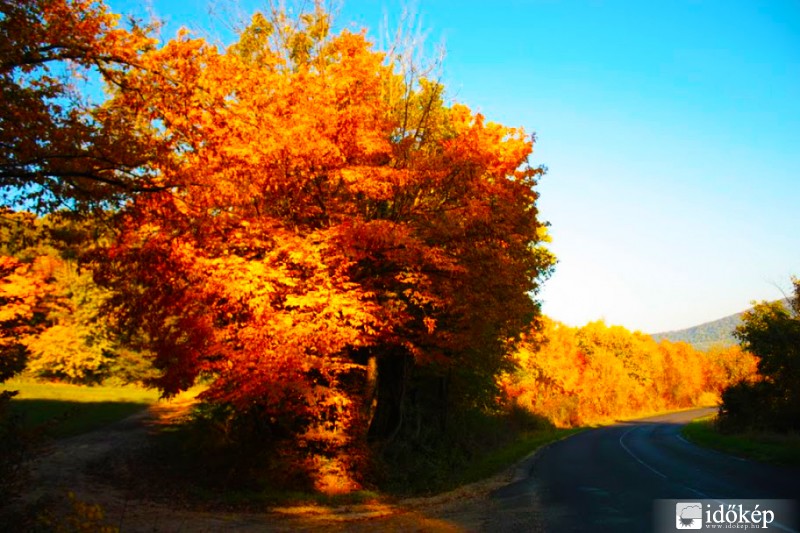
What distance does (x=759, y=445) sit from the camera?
22.2 metres

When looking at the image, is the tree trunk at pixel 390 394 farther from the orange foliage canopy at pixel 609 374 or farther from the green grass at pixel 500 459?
the orange foliage canopy at pixel 609 374

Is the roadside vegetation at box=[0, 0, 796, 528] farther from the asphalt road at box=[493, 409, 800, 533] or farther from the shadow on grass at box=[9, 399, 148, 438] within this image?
the asphalt road at box=[493, 409, 800, 533]

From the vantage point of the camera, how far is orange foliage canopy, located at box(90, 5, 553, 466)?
10539 millimetres

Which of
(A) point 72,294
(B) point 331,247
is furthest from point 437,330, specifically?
(A) point 72,294

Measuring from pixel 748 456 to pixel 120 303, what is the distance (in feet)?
75.2

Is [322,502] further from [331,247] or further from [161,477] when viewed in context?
[331,247]

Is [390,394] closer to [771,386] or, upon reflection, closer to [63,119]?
[63,119]

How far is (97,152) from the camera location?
27.3ft

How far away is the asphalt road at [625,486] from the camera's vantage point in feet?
36.0

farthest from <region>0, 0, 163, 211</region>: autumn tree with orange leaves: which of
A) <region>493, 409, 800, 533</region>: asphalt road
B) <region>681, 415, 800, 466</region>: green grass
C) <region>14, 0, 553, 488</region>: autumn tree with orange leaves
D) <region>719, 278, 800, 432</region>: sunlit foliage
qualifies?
<region>719, 278, 800, 432</region>: sunlit foliage
